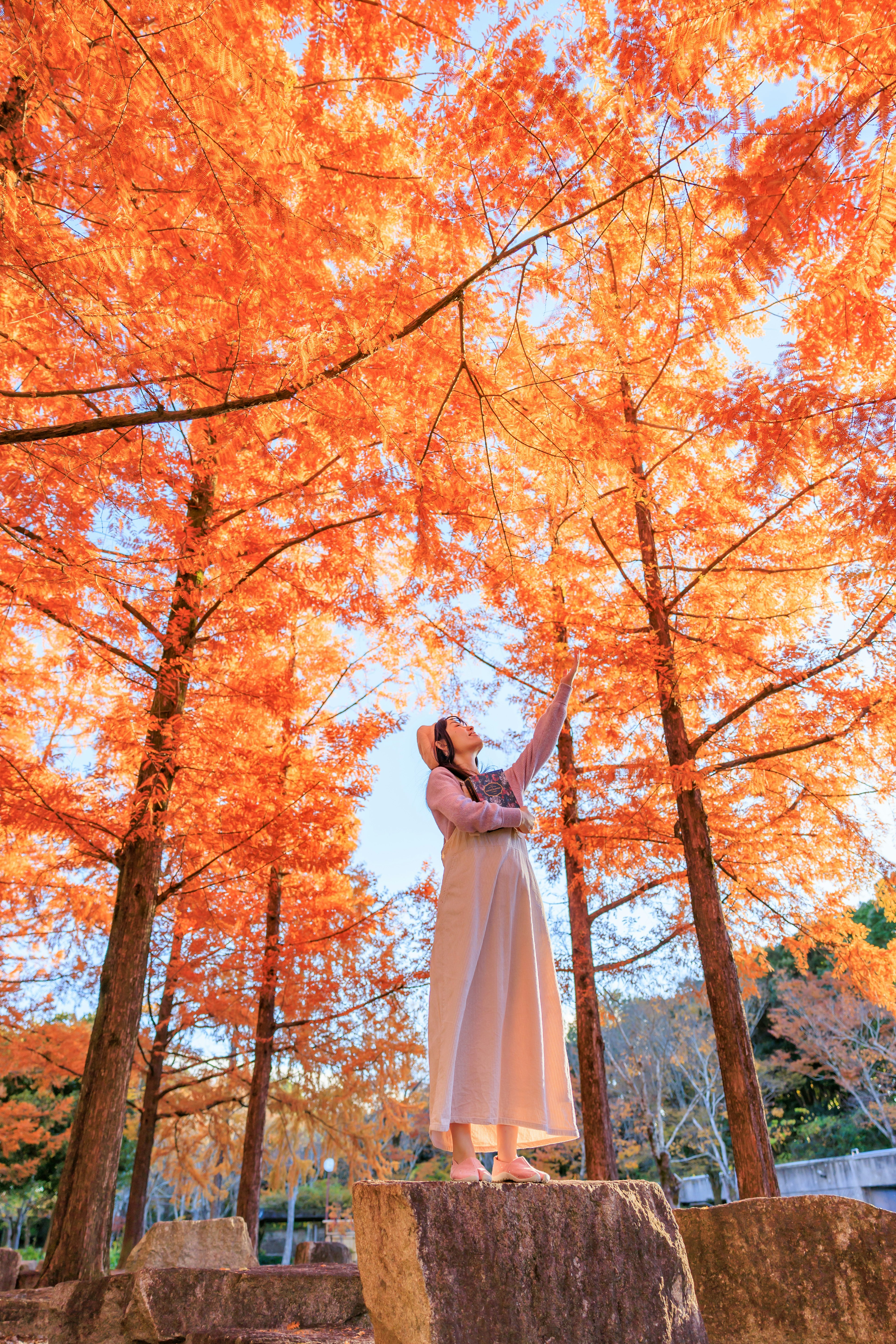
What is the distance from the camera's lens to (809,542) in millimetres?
7008

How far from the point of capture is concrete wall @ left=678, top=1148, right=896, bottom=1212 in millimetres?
16953

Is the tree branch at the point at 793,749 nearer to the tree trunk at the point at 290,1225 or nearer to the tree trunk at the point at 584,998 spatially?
the tree trunk at the point at 584,998

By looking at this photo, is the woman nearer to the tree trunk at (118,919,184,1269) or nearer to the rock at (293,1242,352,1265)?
the rock at (293,1242,352,1265)

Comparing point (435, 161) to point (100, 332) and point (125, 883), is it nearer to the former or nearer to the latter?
point (100, 332)

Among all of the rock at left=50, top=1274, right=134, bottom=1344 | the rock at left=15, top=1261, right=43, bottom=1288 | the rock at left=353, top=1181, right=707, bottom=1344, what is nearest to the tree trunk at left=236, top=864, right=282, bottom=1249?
the rock at left=15, top=1261, right=43, bottom=1288

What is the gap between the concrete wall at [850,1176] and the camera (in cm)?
1695

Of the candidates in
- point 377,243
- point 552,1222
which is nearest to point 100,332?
point 377,243

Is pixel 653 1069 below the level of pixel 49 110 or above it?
below

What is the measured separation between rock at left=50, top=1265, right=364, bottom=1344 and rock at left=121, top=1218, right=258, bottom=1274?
137 centimetres

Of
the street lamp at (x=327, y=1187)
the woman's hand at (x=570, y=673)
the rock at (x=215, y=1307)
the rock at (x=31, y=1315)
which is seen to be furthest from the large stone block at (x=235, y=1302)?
the street lamp at (x=327, y=1187)

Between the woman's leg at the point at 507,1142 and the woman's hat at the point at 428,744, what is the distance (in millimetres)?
1326

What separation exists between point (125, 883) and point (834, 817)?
19.6 feet

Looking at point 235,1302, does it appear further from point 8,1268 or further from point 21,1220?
point 21,1220

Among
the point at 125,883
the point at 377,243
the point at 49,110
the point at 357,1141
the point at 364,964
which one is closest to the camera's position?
the point at 49,110
